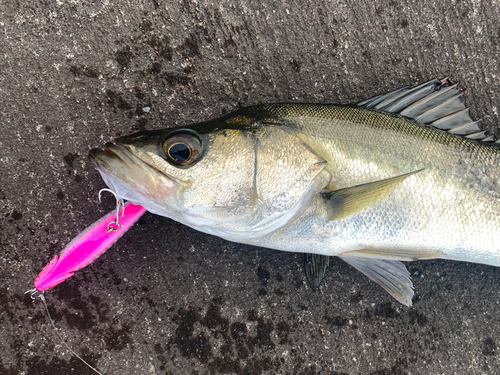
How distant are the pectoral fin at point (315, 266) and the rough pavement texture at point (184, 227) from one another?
0.29 ft

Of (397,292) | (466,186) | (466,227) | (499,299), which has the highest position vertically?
(466,186)

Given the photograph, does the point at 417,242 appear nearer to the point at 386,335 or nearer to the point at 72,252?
the point at 386,335

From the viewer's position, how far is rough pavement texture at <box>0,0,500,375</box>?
6.59 ft

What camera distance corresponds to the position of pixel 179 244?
209cm

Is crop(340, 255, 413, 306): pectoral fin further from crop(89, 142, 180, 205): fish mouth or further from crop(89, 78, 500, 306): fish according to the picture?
crop(89, 142, 180, 205): fish mouth

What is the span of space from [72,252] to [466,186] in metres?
2.07

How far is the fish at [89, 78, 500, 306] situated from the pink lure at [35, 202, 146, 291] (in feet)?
1.28

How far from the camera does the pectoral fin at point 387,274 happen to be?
1.83 metres

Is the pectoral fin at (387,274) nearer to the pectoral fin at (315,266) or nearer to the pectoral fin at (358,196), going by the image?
the pectoral fin at (315,266)

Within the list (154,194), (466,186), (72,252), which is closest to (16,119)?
(72,252)

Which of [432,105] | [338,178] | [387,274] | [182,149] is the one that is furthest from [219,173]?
[432,105]

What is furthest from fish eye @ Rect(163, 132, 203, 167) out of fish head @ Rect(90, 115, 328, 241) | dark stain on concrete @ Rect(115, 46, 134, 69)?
dark stain on concrete @ Rect(115, 46, 134, 69)

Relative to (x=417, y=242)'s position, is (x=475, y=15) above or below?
above

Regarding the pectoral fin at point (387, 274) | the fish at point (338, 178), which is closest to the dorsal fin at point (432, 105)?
the fish at point (338, 178)
